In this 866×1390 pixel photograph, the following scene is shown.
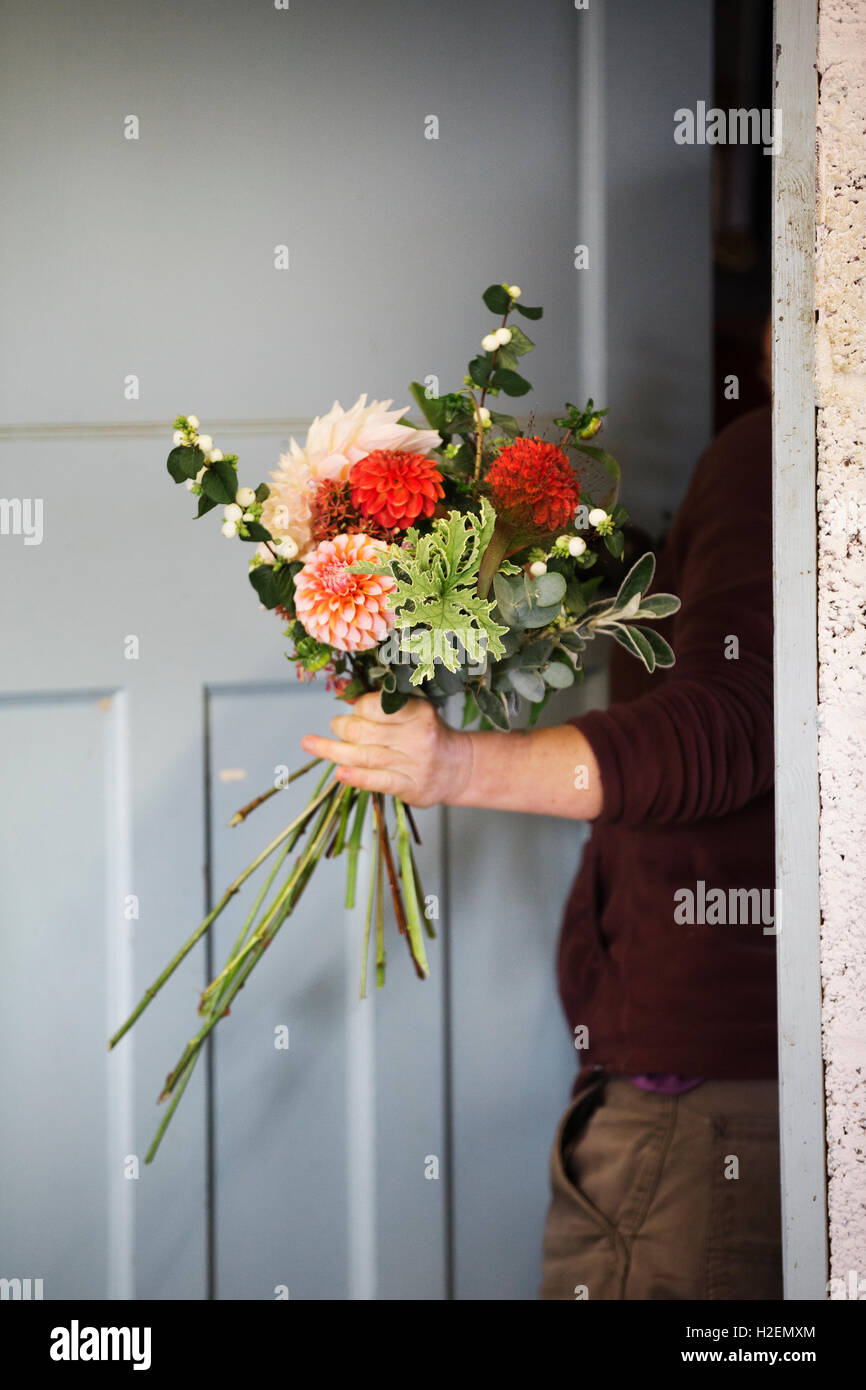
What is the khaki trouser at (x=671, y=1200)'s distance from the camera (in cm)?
97

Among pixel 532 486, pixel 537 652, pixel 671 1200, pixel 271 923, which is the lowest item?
pixel 671 1200

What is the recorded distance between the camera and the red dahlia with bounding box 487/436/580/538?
0.73 metres

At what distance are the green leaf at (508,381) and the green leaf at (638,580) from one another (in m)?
0.18

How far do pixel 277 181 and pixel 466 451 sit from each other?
1.62 feet

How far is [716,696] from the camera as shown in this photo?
853 mm

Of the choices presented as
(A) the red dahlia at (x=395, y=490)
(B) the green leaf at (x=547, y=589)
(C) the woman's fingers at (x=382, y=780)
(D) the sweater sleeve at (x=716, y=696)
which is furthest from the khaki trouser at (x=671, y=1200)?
(A) the red dahlia at (x=395, y=490)

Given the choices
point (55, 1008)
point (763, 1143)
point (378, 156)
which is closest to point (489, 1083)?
point (763, 1143)

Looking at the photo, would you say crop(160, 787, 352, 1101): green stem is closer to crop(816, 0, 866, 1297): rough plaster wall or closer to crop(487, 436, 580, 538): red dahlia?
crop(487, 436, 580, 538): red dahlia

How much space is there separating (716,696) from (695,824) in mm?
178

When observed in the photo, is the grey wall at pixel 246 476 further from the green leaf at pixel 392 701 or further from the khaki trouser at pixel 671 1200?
the green leaf at pixel 392 701

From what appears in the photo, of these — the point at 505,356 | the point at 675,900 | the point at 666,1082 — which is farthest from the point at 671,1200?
the point at 505,356

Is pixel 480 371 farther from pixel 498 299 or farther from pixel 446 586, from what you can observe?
pixel 446 586

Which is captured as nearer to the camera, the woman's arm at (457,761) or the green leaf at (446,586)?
the green leaf at (446,586)

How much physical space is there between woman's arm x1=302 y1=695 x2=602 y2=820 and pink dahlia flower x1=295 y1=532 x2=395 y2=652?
13cm
